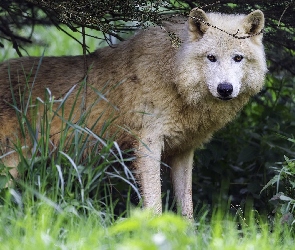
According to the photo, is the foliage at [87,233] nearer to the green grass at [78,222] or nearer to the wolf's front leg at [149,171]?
the green grass at [78,222]

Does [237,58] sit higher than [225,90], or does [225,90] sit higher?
[237,58]

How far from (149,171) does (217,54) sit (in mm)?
1083

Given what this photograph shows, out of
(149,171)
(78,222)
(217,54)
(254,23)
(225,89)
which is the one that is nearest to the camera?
(78,222)

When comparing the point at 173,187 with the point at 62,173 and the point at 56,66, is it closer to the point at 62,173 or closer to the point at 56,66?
the point at 56,66

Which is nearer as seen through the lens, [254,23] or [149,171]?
[254,23]

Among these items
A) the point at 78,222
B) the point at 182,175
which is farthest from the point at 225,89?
the point at 78,222

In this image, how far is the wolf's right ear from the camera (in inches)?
213

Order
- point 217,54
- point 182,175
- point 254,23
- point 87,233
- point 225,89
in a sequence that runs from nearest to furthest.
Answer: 1. point 87,233
2. point 225,89
3. point 217,54
4. point 254,23
5. point 182,175

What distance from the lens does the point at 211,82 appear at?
213 inches

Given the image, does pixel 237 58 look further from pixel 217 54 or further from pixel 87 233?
pixel 87 233

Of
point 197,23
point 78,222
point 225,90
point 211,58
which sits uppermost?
point 197,23

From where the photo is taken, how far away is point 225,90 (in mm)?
5270

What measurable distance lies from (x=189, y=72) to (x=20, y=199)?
1973 mm

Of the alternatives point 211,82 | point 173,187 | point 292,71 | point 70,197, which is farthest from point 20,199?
point 292,71
